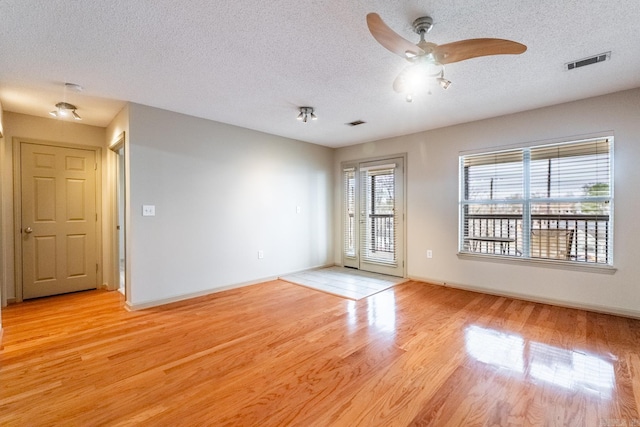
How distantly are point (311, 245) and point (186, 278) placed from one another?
2387mm

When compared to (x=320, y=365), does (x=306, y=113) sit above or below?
above

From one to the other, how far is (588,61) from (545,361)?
255cm

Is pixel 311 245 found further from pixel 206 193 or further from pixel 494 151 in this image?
pixel 494 151

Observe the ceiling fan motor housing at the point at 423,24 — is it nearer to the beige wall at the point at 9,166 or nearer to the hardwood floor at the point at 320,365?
the hardwood floor at the point at 320,365

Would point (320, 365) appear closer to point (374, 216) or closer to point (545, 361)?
point (545, 361)

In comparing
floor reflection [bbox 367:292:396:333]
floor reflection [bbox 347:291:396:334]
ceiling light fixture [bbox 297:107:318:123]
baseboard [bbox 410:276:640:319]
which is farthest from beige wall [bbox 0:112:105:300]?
baseboard [bbox 410:276:640:319]

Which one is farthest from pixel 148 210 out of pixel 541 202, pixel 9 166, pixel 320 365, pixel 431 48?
pixel 541 202

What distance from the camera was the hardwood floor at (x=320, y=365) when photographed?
1.72 m

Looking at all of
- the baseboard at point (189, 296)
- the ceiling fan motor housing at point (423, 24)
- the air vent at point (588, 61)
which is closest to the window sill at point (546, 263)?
the air vent at point (588, 61)

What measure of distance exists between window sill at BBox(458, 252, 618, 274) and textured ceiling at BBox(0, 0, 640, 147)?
194 cm

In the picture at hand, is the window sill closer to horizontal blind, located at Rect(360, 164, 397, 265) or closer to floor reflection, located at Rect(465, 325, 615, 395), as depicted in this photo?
horizontal blind, located at Rect(360, 164, 397, 265)

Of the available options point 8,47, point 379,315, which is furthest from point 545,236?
point 8,47

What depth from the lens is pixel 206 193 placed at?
13.4 feet

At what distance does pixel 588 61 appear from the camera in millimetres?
2500
